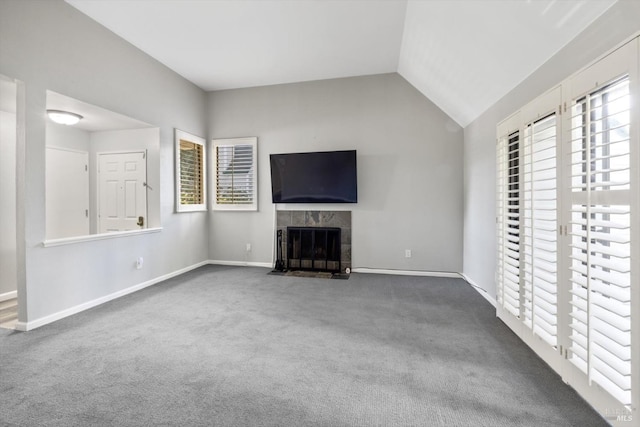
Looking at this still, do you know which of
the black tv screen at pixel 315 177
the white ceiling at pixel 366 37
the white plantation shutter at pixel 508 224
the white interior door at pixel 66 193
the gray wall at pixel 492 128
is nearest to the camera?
the gray wall at pixel 492 128

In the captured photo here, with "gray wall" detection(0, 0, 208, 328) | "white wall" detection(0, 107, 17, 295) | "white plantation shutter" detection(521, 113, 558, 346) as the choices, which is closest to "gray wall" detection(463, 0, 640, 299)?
"white plantation shutter" detection(521, 113, 558, 346)

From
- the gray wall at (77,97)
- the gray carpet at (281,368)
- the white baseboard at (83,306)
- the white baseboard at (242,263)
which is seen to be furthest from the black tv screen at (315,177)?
the white baseboard at (83,306)

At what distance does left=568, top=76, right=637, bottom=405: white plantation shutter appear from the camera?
4.63 ft

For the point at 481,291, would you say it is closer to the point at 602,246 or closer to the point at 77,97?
the point at 602,246

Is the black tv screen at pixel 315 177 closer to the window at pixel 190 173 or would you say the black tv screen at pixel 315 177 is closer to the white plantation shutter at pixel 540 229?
the window at pixel 190 173

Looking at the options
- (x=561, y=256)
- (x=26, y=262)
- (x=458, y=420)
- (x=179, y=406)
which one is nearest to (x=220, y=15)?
(x=26, y=262)

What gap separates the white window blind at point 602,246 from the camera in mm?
1412

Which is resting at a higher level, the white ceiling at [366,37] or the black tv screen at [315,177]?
the white ceiling at [366,37]

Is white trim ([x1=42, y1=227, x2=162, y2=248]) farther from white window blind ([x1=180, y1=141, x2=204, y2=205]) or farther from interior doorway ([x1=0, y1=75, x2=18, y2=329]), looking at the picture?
interior doorway ([x1=0, y1=75, x2=18, y2=329])

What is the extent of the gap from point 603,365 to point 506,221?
4.78 feet

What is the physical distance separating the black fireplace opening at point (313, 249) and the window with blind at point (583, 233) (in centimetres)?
270

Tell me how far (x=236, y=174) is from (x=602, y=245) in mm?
4981

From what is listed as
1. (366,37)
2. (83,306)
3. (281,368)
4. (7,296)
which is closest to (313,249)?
(281,368)

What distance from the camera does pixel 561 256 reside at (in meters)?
1.92
